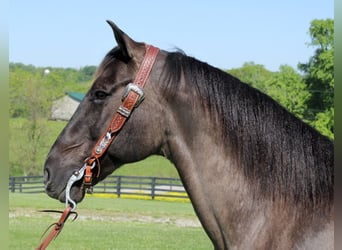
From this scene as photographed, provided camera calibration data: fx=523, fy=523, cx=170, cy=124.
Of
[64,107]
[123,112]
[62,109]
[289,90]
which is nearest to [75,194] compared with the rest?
[123,112]

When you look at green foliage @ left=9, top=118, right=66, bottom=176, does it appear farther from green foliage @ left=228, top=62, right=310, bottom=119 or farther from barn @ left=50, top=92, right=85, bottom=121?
green foliage @ left=228, top=62, right=310, bottom=119

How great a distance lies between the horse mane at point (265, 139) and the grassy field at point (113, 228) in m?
10.7

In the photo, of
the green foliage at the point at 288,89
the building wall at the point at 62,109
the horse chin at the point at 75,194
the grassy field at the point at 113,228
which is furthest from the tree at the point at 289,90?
the horse chin at the point at 75,194

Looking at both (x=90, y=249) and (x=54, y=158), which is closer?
(x=54, y=158)

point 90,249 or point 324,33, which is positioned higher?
point 324,33

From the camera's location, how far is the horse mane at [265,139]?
2.97 meters

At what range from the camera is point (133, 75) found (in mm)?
3158

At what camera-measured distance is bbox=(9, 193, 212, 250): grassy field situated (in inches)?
547

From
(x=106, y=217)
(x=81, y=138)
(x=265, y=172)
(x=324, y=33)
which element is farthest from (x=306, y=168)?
(x=324, y=33)

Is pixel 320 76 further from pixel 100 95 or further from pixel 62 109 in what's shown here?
pixel 100 95

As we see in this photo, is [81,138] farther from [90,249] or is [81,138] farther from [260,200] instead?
[90,249]

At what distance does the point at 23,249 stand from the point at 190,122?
1056cm

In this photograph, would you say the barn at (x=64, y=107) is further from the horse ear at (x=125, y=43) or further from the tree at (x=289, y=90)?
the horse ear at (x=125, y=43)

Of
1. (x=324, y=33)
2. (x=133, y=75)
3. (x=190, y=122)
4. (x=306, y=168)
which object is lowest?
(x=306, y=168)
